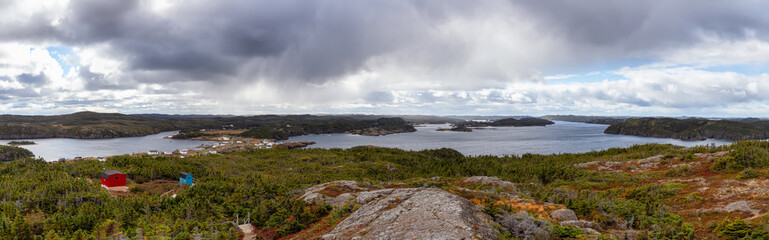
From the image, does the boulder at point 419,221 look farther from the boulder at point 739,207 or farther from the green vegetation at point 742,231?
the boulder at point 739,207

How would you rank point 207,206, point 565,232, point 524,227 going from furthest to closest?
1. point 207,206
2. point 524,227
3. point 565,232

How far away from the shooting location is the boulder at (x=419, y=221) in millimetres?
14617

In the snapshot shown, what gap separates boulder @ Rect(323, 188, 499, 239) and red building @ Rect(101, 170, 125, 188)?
50.9 metres

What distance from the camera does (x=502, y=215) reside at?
62.0 feet

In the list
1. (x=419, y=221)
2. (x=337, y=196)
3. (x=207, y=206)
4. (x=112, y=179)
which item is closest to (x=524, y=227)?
(x=419, y=221)

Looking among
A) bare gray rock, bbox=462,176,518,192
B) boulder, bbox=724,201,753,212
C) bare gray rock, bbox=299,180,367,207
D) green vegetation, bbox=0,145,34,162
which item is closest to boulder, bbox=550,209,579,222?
boulder, bbox=724,201,753,212

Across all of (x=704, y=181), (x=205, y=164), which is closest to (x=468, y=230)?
(x=704, y=181)

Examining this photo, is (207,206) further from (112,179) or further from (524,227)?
(524,227)

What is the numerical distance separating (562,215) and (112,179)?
209 ft

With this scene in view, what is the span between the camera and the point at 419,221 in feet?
54.1

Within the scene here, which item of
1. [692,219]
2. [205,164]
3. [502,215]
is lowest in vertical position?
[205,164]

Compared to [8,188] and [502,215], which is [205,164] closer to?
[8,188]

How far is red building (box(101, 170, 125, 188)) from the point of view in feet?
166

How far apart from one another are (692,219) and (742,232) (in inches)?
389
